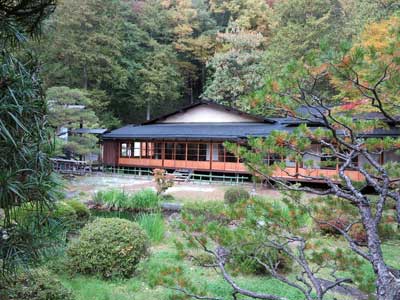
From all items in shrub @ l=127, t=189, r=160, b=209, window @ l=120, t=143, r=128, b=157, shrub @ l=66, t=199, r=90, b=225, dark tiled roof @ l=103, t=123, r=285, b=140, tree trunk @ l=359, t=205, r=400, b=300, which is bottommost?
shrub @ l=127, t=189, r=160, b=209

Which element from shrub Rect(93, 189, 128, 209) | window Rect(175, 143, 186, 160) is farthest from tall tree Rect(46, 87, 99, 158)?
shrub Rect(93, 189, 128, 209)

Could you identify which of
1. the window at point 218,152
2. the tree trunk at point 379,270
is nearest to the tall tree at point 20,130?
the tree trunk at point 379,270

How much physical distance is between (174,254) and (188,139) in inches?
501

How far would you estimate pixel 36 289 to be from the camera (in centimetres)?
337

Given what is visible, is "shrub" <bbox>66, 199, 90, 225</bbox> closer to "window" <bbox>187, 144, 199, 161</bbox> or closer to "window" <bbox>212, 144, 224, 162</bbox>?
"window" <bbox>212, 144, 224, 162</bbox>

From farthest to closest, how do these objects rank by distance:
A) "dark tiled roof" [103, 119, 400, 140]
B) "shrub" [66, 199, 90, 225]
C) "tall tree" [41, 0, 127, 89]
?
1. "tall tree" [41, 0, 127, 89]
2. "dark tiled roof" [103, 119, 400, 140]
3. "shrub" [66, 199, 90, 225]

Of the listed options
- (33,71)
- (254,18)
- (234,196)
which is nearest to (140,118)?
(254,18)

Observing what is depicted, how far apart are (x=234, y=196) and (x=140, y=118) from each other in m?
22.8

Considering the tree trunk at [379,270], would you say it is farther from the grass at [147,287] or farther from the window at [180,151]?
the window at [180,151]

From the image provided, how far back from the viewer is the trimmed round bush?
507 cm

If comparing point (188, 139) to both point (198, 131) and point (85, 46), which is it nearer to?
point (198, 131)

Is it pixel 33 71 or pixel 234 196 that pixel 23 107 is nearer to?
pixel 33 71

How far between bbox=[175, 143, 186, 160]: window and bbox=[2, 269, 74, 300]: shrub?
54.1ft

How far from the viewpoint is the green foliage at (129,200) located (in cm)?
1078
